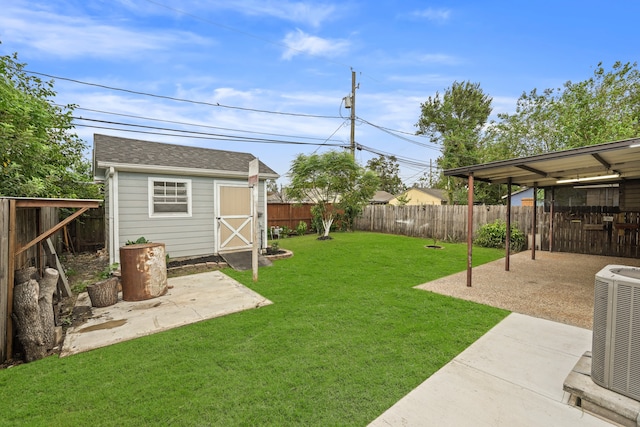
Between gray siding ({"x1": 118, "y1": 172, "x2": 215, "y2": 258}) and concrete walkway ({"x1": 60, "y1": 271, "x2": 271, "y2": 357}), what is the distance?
191cm

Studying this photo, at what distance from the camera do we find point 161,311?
12.9 ft

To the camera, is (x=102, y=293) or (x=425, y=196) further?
(x=425, y=196)

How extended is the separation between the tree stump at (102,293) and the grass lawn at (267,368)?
1.50 metres

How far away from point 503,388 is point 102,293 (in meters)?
5.17

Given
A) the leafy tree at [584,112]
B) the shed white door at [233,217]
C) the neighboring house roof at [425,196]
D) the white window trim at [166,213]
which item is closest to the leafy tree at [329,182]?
the shed white door at [233,217]

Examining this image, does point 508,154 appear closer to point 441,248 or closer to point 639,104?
A: point 639,104

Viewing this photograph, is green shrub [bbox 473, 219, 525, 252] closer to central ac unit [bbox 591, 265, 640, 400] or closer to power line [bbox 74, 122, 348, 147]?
power line [bbox 74, 122, 348, 147]

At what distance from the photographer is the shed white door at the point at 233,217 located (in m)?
7.60

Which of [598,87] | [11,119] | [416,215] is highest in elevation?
[598,87]

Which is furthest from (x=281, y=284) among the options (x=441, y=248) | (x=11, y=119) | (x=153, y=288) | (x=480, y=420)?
(x=441, y=248)

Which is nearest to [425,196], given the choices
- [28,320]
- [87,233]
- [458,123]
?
[458,123]

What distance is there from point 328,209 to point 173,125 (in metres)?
7.59

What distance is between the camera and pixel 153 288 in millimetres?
4508

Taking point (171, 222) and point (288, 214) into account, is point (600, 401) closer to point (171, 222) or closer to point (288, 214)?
point (171, 222)
